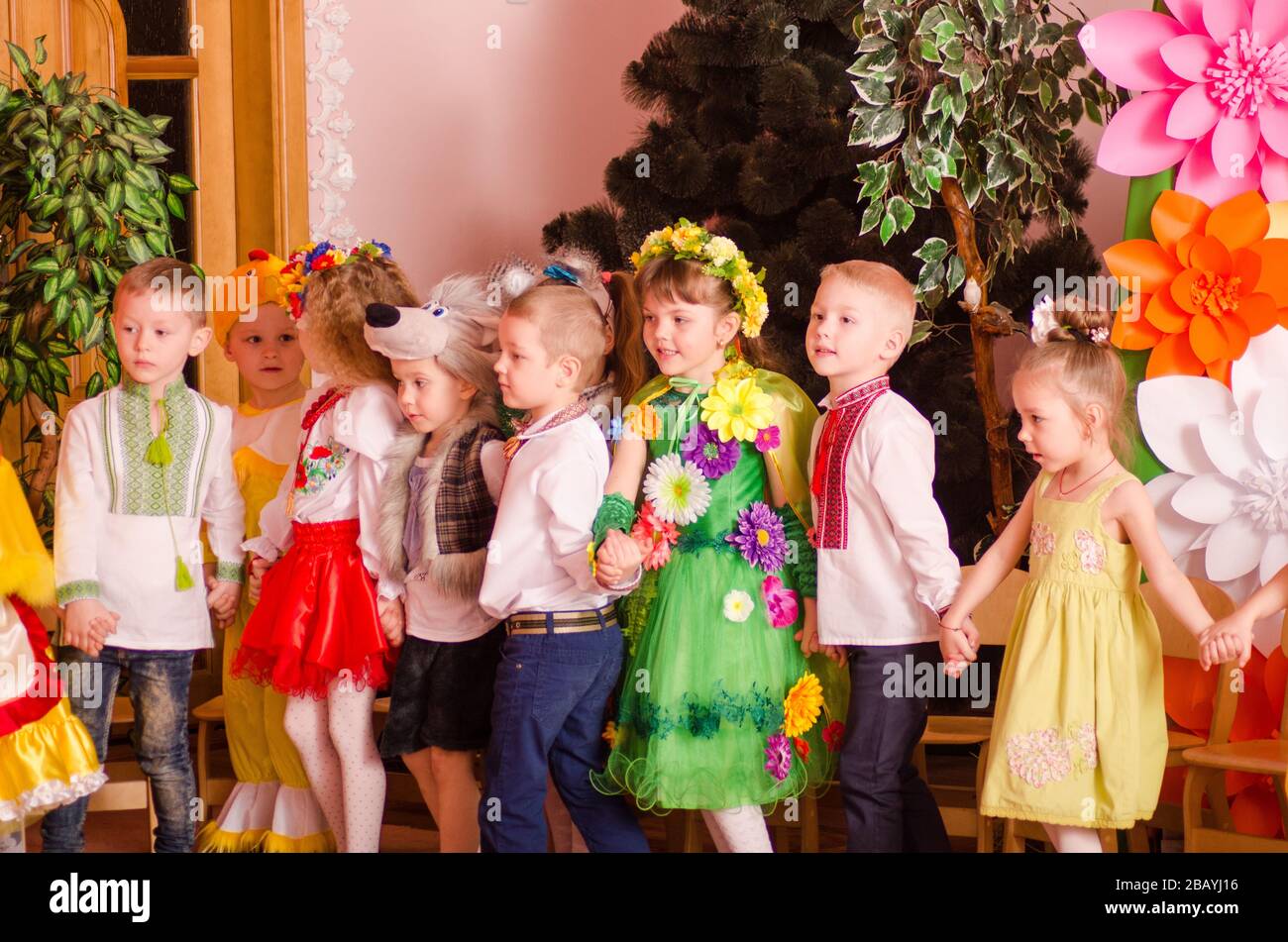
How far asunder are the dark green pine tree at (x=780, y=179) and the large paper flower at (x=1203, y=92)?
539 mm

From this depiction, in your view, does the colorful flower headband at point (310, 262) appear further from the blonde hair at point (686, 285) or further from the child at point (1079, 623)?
the child at point (1079, 623)

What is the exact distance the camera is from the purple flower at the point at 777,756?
2451 millimetres

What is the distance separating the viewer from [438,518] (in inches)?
101


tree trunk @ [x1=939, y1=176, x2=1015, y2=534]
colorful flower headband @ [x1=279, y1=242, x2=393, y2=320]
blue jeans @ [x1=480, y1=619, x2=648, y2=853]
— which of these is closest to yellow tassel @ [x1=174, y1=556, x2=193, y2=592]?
colorful flower headband @ [x1=279, y1=242, x2=393, y2=320]

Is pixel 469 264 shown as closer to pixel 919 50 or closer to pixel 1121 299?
pixel 919 50

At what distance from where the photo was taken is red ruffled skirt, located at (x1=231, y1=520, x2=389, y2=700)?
8.67ft

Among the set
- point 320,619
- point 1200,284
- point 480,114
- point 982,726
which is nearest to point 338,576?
point 320,619

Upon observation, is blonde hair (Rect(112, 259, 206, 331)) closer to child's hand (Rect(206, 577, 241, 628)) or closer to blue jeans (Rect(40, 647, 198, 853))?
child's hand (Rect(206, 577, 241, 628))

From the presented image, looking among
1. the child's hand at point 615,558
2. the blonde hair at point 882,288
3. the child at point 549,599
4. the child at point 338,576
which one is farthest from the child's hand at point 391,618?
the blonde hair at point 882,288
